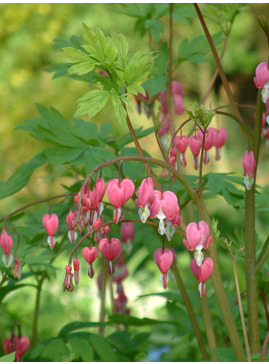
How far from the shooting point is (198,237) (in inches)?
46.6

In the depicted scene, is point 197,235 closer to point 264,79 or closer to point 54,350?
point 264,79

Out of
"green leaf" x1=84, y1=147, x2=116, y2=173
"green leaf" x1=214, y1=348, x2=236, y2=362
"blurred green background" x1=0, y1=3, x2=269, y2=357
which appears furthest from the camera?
"blurred green background" x1=0, y1=3, x2=269, y2=357

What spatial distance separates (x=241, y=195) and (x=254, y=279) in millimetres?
377

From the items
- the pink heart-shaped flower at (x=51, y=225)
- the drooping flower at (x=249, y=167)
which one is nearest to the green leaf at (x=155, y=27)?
the drooping flower at (x=249, y=167)

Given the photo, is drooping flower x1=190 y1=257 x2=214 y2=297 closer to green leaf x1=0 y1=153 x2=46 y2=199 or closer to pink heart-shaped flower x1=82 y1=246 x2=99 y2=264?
pink heart-shaped flower x1=82 y1=246 x2=99 y2=264

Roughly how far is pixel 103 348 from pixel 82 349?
0.26 feet

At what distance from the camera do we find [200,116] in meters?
1.18

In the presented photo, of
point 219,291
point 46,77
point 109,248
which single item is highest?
point 46,77

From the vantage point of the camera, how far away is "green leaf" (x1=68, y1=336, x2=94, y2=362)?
1.67 meters

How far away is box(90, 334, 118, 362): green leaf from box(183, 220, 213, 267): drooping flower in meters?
0.69

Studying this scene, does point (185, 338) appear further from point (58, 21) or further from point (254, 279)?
point (58, 21)

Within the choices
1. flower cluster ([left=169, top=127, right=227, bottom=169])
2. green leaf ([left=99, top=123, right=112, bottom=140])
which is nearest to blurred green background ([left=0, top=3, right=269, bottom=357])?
green leaf ([left=99, top=123, right=112, bottom=140])

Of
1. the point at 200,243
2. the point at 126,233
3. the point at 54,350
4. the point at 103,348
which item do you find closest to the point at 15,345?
the point at 54,350

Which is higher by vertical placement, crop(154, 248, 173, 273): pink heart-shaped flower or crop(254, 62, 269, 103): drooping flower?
crop(254, 62, 269, 103): drooping flower
